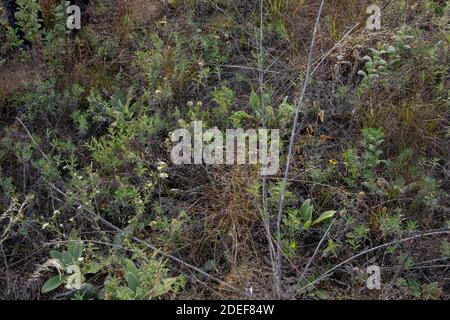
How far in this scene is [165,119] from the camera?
3.14 meters

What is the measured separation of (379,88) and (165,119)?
1.27 meters

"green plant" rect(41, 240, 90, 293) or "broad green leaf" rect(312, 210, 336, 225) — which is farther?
"broad green leaf" rect(312, 210, 336, 225)

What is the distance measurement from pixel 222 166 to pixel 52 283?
3.34ft

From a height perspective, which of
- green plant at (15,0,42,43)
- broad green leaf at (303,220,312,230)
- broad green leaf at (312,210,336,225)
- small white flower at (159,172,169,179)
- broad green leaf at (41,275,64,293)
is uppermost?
green plant at (15,0,42,43)

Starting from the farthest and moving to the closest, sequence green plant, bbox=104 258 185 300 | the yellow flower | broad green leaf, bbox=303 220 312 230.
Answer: the yellow flower → broad green leaf, bbox=303 220 312 230 → green plant, bbox=104 258 185 300

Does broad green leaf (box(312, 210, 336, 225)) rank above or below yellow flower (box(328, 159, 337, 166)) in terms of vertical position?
below

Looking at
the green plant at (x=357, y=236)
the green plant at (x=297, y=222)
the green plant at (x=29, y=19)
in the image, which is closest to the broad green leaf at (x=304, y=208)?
the green plant at (x=297, y=222)

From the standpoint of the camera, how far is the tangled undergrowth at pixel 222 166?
8.12 ft

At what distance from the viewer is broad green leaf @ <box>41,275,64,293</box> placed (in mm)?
2463

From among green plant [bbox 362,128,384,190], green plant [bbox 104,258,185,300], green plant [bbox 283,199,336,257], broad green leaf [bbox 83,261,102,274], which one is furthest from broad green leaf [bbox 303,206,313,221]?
broad green leaf [bbox 83,261,102,274]

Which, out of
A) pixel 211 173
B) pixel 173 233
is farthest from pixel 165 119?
pixel 173 233

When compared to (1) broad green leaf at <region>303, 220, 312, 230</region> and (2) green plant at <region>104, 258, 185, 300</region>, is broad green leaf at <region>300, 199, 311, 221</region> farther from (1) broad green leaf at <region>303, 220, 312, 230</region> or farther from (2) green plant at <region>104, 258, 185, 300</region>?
(2) green plant at <region>104, 258, 185, 300</region>

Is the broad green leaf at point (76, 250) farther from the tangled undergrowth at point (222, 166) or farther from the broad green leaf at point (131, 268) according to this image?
the broad green leaf at point (131, 268)
